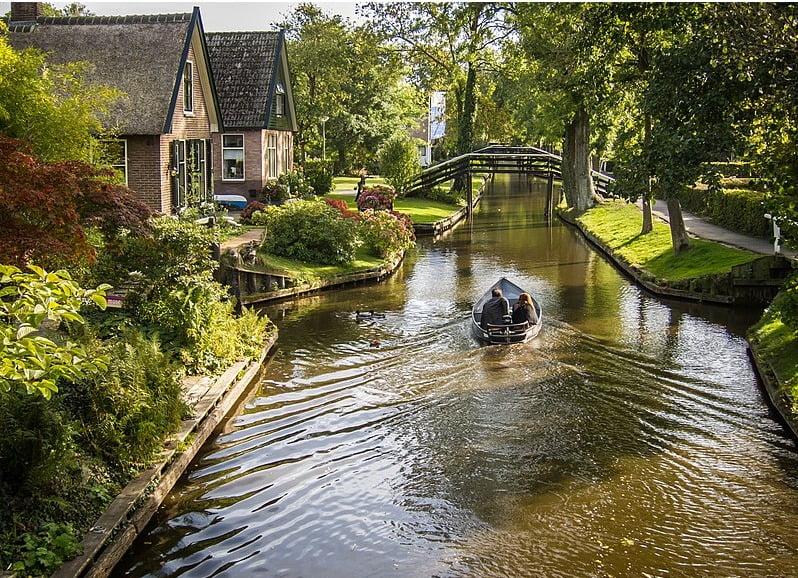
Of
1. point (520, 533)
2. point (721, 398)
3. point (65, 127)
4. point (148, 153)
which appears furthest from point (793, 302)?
point (148, 153)

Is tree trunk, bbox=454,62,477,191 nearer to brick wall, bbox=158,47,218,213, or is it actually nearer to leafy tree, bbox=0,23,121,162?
brick wall, bbox=158,47,218,213

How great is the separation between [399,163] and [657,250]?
21.6 m

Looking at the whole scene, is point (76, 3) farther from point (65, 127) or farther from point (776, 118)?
A: point (776, 118)

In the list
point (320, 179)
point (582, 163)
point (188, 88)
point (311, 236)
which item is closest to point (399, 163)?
point (320, 179)

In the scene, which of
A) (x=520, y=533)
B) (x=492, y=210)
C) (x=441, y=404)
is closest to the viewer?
(x=520, y=533)

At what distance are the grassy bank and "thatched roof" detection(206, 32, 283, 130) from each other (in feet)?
86.5

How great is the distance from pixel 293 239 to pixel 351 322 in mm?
7179

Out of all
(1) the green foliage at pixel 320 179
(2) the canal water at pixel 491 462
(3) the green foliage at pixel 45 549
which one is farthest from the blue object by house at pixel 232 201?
(3) the green foliage at pixel 45 549

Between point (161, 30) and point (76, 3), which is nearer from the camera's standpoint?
point (161, 30)

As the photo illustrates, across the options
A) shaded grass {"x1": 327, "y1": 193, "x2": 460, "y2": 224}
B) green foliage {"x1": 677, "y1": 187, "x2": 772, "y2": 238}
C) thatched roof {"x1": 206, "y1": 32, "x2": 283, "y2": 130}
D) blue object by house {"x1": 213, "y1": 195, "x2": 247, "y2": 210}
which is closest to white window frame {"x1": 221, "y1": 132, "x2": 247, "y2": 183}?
thatched roof {"x1": 206, "y1": 32, "x2": 283, "y2": 130}

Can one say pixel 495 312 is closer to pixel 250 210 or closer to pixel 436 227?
pixel 250 210

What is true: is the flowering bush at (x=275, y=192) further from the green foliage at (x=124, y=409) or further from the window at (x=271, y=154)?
the green foliage at (x=124, y=409)

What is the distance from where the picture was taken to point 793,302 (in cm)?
1441

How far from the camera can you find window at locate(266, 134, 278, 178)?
1629 inches
